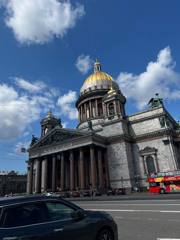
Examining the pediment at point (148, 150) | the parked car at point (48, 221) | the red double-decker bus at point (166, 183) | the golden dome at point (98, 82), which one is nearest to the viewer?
the parked car at point (48, 221)

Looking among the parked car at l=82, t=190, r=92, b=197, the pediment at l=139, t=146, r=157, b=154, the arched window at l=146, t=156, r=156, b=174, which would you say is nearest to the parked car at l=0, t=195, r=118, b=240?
the parked car at l=82, t=190, r=92, b=197

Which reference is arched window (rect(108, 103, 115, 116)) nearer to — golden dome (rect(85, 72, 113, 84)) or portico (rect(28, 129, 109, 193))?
portico (rect(28, 129, 109, 193))

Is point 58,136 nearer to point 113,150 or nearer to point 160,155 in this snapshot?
point 113,150

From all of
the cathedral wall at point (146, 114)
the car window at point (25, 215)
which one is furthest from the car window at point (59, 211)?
the cathedral wall at point (146, 114)

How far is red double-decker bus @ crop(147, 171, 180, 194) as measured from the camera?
36978 mm

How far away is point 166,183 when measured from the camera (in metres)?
38.2

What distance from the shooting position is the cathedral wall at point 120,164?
1875 inches

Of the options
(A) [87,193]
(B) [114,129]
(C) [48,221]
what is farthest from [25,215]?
(B) [114,129]

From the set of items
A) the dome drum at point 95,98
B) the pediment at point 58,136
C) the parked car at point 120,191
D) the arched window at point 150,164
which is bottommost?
the parked car at point 120,191

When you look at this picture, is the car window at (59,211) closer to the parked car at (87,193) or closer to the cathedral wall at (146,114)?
the parked car at (87,193)

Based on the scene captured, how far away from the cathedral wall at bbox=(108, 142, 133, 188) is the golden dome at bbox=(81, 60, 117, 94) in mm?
24522

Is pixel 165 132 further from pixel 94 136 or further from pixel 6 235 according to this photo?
pixel 6 235

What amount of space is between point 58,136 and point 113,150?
13848 mm

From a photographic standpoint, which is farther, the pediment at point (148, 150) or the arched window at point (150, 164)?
the pediment at point (148, 150)
